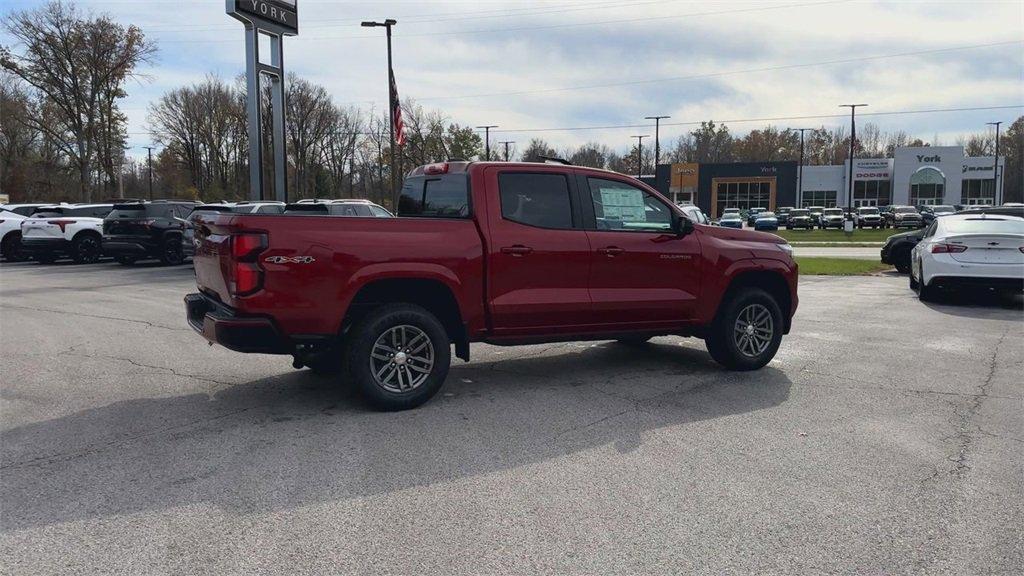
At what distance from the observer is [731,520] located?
3.80 m

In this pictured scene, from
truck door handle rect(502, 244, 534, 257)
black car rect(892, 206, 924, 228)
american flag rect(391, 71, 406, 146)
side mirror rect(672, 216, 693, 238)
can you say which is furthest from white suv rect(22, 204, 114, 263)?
black car rect(892, 206, 924, 228)

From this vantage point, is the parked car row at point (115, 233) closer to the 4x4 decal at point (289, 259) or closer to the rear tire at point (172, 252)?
the rear tire at point (172, 252)

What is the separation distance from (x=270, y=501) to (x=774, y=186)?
8836 cm

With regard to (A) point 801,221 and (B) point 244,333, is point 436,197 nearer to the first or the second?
(B) point 244,333

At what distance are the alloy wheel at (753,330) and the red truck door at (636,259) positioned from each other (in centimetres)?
61

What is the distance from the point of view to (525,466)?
4.61 m

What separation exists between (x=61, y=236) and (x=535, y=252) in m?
19.9

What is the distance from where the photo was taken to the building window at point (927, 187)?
81.6 meters

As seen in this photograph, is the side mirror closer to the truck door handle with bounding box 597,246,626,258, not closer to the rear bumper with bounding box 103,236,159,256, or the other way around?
the truck door handle with bounding box 597,246,626,258

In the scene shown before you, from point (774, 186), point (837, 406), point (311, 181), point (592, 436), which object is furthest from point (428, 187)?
point (774, 186)

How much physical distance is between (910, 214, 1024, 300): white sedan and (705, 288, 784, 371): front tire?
6500 millimetres

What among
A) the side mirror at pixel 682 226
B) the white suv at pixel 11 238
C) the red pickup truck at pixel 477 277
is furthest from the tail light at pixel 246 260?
the white suv at pixel 11 238

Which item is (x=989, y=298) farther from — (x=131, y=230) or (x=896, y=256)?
(x=131, y=230)

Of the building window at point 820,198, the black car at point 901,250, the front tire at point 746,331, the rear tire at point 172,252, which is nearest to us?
the front tire at point 746,331
